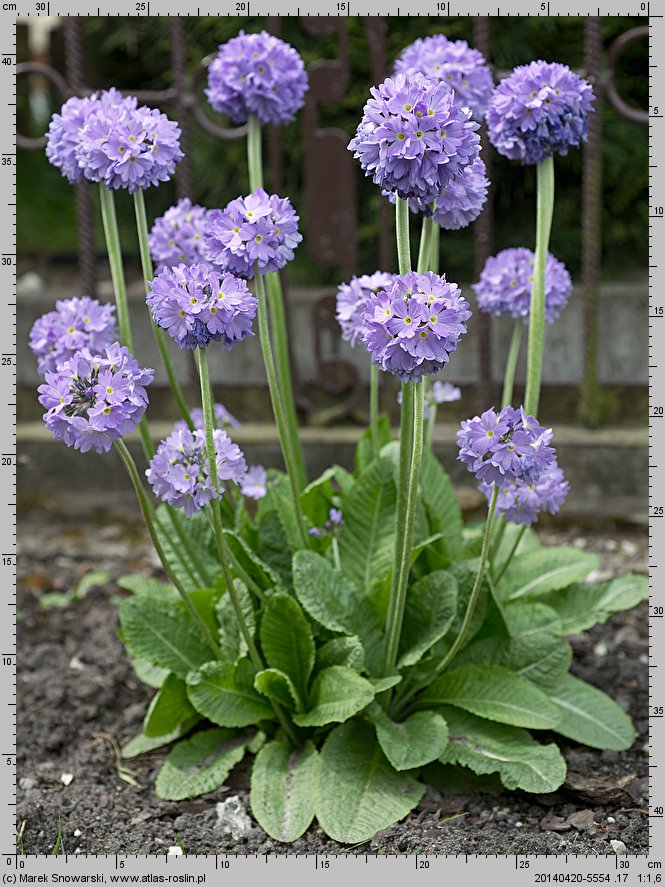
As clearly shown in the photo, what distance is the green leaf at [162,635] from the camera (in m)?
2.71

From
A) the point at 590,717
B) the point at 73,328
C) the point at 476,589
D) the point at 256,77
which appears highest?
the point at 256,77

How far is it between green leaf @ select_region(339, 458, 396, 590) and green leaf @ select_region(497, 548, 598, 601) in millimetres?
361

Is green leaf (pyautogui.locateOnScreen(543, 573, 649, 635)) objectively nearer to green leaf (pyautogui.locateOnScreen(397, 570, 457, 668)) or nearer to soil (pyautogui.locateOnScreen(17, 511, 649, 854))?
soil (pyautogui.locateOnScreen(17, 511, 649, 854))

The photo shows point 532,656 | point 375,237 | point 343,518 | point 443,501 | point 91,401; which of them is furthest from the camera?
point 375,237

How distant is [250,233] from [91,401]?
1.45 feet

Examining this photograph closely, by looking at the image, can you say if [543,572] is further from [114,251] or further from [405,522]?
[114,251]

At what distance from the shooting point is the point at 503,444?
83.8 inches

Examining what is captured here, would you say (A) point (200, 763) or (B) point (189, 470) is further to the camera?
(A) point (200, 763)

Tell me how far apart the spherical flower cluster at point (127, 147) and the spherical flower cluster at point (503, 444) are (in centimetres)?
84

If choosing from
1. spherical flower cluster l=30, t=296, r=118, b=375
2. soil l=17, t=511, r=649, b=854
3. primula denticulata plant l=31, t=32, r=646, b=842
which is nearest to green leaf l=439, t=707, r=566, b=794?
primula denticulata plant l=31, t=32, r=646, b=842

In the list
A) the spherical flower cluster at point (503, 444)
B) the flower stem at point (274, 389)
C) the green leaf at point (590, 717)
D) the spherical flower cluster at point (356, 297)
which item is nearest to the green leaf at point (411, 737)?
the green leaf at point (590, 717)

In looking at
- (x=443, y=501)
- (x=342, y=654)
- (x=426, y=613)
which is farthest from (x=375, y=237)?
(x=342, y=654)

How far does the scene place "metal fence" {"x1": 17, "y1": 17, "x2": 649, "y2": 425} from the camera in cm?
392

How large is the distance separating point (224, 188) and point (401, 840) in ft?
10.2
